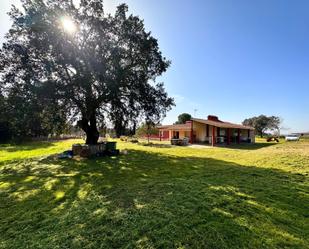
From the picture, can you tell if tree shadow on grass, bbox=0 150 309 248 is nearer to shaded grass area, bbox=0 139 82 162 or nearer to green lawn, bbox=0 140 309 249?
green lawn, bbox=0 140 309 249

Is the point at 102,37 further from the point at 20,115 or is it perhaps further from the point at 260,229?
the point at 260,229

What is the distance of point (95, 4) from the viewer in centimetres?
1627

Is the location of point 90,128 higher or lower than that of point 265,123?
lower

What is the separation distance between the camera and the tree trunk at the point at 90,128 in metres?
18.5

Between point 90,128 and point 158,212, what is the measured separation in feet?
48.3

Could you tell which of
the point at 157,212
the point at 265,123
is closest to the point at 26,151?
the point at 157,212

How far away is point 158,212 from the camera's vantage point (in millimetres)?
5387

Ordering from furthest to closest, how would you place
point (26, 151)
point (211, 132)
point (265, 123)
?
point (265, 123)
point (211, 132)
point (26, 151)

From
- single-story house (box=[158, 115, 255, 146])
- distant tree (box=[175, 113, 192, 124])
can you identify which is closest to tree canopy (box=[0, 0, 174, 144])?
single-story house (box=[158, 115, 255, 146])

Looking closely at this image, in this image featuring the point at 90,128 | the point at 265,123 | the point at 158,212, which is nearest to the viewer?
the point at 158,212

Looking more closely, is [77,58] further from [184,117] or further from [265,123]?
[265,123]

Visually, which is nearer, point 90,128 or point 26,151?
point 90,128

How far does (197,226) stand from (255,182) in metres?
4.92

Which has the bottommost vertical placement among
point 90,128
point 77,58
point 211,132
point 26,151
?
point 26,151
